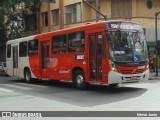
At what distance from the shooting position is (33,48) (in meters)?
21.7

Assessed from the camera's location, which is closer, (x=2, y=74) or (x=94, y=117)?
(x=94, y=117)

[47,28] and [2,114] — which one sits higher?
[47,28]

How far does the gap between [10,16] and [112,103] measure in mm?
32375

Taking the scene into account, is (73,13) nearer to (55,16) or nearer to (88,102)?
(55,16)

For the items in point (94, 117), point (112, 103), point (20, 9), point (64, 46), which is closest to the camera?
point (94, 117)

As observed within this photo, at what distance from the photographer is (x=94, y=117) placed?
382 inches

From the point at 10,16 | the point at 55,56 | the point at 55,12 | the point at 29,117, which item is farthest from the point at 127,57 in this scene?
the point at 10,16

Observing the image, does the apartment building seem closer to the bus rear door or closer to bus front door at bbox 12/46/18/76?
bus front door at bbox 12/46/18/76

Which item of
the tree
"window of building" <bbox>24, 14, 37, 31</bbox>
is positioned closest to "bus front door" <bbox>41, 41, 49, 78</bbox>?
the tree

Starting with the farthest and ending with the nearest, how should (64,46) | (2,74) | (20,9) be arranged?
(20,9)
(2,74)
(64,46)

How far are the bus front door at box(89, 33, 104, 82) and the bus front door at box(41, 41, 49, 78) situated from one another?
4.65 m

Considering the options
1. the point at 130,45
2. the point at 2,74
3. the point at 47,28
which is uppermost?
the point at 47,28

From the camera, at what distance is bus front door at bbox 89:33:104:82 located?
50.6 feet

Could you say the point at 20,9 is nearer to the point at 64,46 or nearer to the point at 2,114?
the point at 64,46
